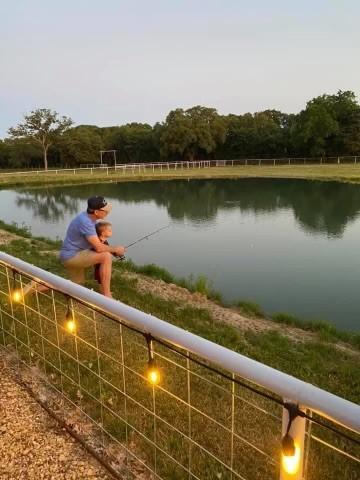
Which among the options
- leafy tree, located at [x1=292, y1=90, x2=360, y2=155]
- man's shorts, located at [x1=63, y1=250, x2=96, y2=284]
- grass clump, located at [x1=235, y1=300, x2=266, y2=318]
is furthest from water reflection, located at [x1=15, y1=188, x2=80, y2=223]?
leafy tree, located at [x1=292, y1=90, x2=360, y2=155]

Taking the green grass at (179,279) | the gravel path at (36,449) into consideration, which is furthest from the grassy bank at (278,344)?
the gravel path at (36,449)

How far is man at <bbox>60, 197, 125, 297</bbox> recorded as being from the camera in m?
5.06

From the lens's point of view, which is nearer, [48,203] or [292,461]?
[292,461]

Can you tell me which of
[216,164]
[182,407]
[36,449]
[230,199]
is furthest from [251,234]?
[216,164]

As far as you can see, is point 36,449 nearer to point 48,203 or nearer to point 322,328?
point 322,328

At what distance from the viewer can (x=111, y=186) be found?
34531 mm

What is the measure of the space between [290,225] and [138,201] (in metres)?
11.1

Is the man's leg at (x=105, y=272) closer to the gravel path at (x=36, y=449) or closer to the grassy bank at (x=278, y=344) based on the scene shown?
the grassy bank at (x=278, y=344)

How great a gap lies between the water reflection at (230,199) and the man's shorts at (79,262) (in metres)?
10.9

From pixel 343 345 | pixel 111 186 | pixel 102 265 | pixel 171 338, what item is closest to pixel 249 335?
pixel 343 345

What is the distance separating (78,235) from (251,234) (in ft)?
33.1

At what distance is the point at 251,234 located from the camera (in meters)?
14.6

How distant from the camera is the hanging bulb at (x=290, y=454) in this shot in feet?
4.67

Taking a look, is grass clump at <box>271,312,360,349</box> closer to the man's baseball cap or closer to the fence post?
the man's baseball cap
